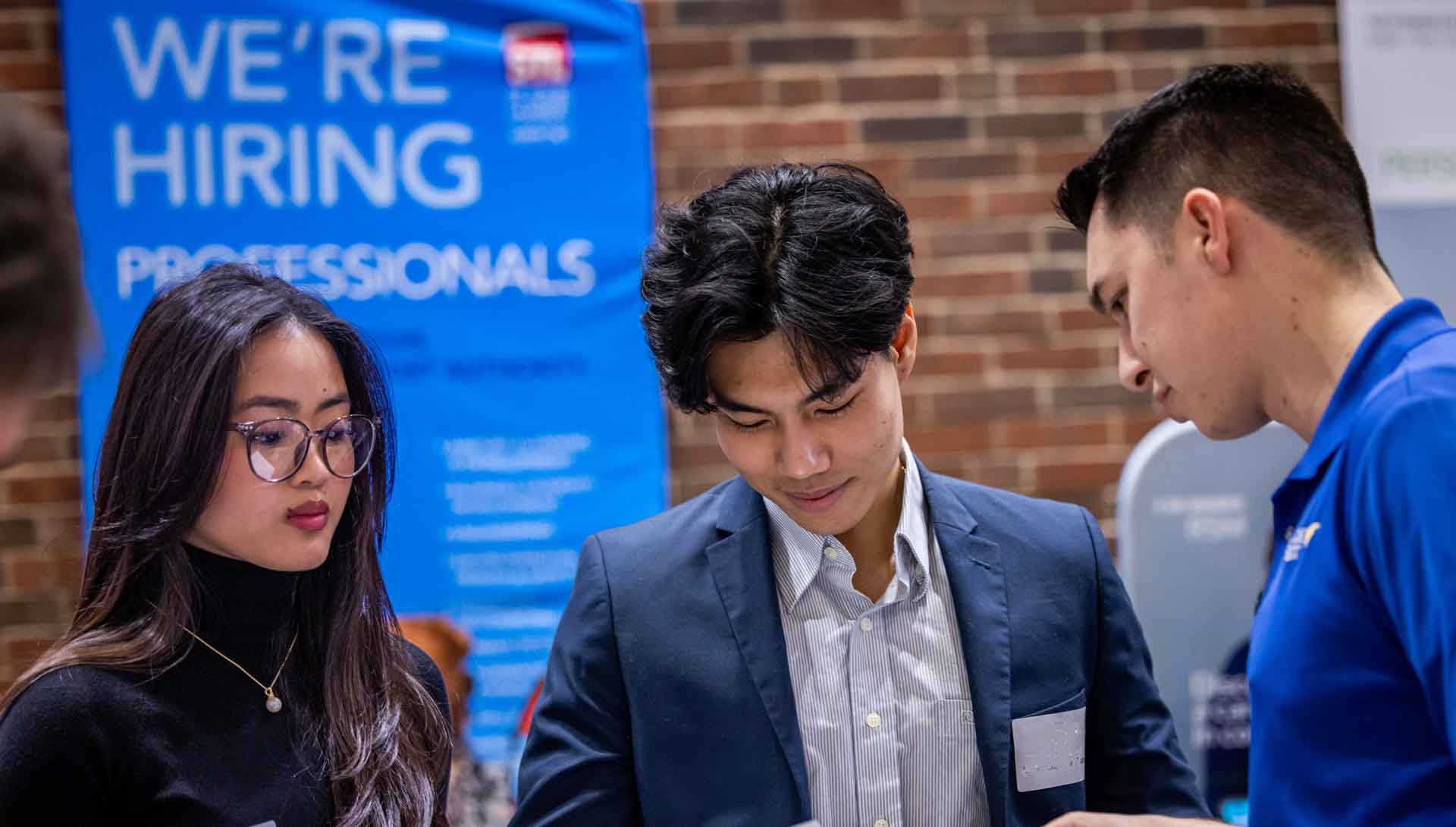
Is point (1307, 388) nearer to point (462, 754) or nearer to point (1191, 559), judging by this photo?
point (1191, 559)

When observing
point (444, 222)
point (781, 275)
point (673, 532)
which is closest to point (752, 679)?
point (673, 532)

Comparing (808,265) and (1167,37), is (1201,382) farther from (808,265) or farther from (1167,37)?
(1167,37)

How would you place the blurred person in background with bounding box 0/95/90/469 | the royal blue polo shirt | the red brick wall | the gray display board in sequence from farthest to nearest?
the red brick wall
the gray display board
the royal blue polo shirt
the blurred person in background with bounding box 0/95/90/469

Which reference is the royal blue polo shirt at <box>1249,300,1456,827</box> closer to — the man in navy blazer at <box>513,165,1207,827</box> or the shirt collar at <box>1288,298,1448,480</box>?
the shirt collar at <box>1288,298,1448,480</box>

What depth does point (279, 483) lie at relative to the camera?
1710mm

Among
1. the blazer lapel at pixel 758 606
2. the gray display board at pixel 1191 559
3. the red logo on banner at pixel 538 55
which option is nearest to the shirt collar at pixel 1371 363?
the blazer lapel at pixel 758 606

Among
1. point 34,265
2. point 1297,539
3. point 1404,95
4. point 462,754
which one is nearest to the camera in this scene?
point 34,265

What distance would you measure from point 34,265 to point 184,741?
1.06 meters

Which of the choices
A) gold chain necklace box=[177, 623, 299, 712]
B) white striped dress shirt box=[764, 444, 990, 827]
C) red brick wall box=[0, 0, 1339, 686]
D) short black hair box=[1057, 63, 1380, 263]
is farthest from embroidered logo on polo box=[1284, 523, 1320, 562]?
red brick wall box=[0, 0, 1339, 686]

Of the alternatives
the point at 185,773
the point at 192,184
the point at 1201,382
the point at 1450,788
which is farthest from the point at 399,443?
the point at 1450,788

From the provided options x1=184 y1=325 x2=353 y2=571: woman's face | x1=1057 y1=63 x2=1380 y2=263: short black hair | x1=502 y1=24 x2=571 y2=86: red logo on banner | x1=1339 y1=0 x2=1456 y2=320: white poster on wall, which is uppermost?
x1=502 y1=24 x2=571 y2=86: red logo on banner

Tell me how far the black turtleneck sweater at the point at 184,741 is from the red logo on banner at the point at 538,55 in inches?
73.7

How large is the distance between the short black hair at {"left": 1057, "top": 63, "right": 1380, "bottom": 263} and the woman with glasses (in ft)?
3.49

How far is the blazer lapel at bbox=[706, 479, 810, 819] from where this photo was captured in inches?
64.3
